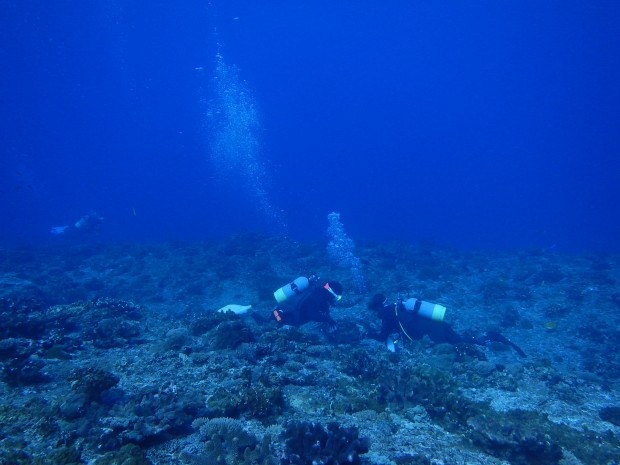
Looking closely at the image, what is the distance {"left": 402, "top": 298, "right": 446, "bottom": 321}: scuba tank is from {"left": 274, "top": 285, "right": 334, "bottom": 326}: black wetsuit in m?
2.98

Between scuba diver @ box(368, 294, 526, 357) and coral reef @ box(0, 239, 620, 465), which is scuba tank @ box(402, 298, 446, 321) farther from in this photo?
coral reef @ box(0, 239, 620, 465)

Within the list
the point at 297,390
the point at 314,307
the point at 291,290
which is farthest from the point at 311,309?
the point at 297,390

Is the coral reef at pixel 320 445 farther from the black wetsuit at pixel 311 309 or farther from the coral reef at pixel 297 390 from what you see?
the black wetsuit at pixel 311 309

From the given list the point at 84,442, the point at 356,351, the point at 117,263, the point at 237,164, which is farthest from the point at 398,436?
the point at 237,164

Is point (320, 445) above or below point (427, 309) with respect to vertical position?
below

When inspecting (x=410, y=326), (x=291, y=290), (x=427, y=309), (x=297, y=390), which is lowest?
(x=297, y=390)

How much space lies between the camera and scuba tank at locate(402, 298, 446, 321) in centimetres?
1209

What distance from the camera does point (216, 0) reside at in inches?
3942

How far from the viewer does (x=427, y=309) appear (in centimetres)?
1221

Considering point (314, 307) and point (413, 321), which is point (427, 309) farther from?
point (314, 307)

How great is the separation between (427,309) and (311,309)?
4367 millimetres

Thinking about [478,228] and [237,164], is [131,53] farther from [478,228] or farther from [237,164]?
[478,228]

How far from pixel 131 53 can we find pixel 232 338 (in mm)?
173783

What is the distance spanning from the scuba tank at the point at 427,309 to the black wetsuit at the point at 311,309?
→ 2.98m
